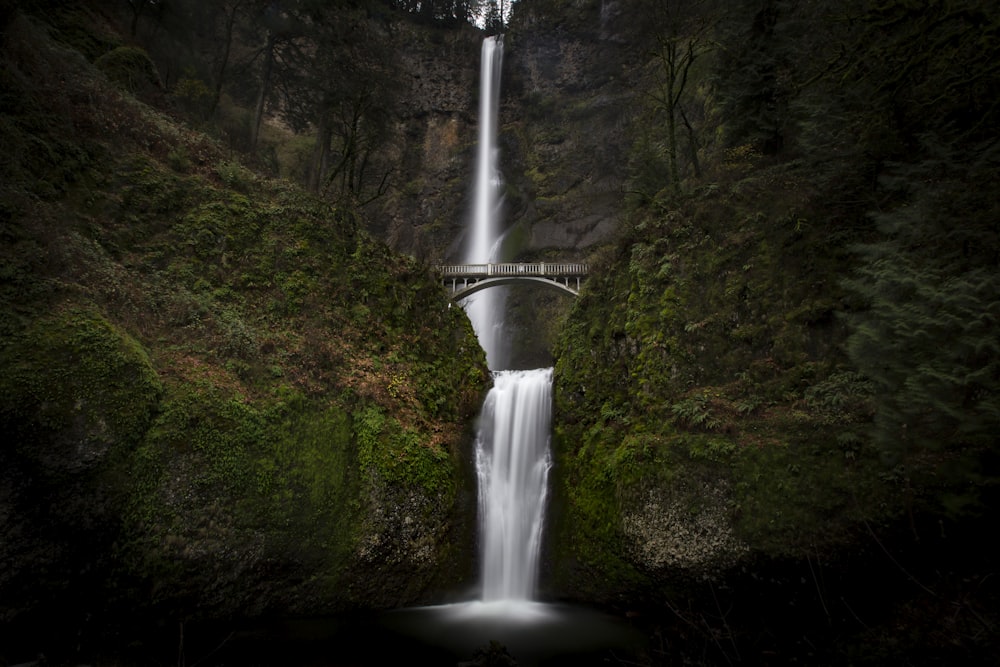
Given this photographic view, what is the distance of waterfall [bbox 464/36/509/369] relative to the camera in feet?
105

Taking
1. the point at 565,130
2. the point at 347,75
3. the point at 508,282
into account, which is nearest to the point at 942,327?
the point at 347,75

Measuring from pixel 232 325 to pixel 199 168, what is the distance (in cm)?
552

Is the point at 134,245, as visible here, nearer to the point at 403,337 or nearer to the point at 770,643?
the point at 403,337

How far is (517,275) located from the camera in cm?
2681

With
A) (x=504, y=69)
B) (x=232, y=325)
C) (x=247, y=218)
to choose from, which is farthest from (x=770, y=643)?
(x=504, y=69)

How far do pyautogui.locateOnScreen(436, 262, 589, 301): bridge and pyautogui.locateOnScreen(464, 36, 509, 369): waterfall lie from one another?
13.9 feet

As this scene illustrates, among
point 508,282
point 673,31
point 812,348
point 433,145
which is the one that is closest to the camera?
point 812,348

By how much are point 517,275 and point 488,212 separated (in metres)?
9.43

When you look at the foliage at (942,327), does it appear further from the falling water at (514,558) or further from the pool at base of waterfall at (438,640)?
the falling water at (514,558)

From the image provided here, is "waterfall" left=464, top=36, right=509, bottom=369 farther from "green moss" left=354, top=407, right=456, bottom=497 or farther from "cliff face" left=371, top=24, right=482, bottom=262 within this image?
"green moss" left=354, top=407, right=456, bottom=497

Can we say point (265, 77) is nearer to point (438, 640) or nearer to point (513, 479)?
point (513, 479)

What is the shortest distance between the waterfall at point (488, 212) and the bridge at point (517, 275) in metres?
4.23

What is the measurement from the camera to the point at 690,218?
11.7m

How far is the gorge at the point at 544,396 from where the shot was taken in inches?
226
